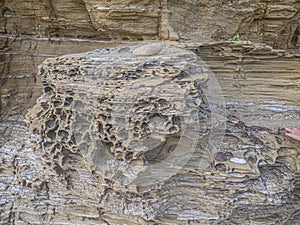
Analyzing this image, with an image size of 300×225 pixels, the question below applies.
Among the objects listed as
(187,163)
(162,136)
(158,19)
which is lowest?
(187,163)

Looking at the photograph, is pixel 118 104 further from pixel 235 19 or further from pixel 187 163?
pixel 235 19

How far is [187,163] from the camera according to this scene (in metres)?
2.99

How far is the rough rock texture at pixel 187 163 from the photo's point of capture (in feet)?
9.53

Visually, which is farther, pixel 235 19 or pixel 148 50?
pixel 235 19

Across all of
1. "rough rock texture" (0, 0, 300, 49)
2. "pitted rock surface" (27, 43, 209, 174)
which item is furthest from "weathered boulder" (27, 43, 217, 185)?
"rough rock texture" (0, 0, 300, 49)

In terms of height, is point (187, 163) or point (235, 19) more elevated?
point (235, 19)

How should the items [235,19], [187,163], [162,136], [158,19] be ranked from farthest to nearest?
[235,19], [158,19], [187,163], [162,136]

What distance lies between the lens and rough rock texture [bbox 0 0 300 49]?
3912mm

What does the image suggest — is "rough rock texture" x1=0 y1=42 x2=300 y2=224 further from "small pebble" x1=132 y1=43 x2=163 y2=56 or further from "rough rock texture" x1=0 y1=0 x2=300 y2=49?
"rough rock texture" x1=0 y1=0 x2=300 y2=49

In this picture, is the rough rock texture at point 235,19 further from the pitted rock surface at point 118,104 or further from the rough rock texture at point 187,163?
the pitted rock surface at point 118,104

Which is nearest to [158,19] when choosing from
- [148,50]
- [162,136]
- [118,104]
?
[148,50]

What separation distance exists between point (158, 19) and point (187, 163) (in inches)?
89.1

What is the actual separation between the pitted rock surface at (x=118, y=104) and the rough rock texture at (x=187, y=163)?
16 millimetres

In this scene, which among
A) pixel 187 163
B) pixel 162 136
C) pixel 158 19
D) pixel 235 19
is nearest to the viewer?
pixel 162 136
